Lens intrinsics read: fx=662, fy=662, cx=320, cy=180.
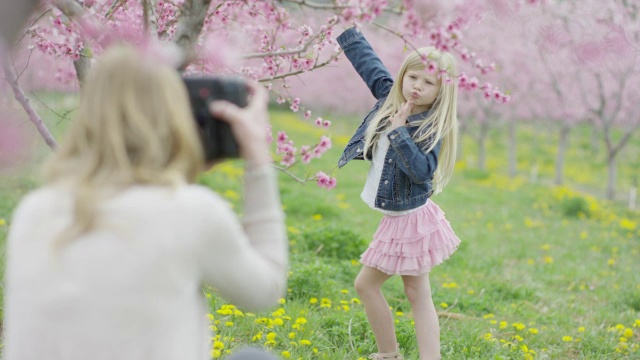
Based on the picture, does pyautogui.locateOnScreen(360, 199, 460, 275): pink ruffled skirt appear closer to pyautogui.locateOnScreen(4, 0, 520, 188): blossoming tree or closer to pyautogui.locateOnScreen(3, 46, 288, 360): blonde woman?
pyautogui.locateOnScreen(4, 0, 520, 188): blossoming tree

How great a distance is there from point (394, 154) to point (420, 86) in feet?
1.13

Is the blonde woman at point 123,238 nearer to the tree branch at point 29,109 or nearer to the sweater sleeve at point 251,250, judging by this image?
the sweater sleeve at point 251,250

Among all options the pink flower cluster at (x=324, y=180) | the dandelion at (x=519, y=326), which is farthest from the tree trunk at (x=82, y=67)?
the dandelion at (x=519, y=326)

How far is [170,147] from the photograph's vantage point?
5.06 feet

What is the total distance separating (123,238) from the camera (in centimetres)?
143

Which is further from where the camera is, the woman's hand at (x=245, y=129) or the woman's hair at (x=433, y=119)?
the woman's hair at (x=433, y=119)

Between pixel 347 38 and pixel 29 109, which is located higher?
pixel 347 38

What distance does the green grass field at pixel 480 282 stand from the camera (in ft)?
12.2

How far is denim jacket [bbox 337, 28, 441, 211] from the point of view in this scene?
308cm

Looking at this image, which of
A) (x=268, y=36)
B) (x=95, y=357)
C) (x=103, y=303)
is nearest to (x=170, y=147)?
(x=103, y=303)

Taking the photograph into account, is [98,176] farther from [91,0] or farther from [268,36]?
[268,36]

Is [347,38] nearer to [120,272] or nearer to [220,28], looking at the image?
[220,28]

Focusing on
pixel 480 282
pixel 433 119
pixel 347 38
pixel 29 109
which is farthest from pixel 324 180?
pixel 480 282

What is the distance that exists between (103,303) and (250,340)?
7.21 feet
